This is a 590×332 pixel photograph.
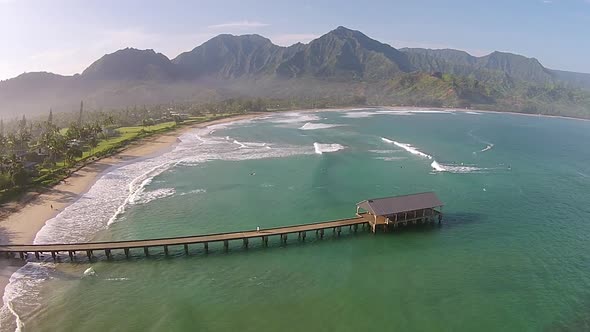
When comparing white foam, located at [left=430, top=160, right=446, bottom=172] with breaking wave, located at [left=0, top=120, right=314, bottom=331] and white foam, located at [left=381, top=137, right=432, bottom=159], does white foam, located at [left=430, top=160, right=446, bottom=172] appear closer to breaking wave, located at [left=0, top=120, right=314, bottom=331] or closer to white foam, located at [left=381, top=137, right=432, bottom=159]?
white foam, located at [left=381, top=137, right=432, bottom=159]

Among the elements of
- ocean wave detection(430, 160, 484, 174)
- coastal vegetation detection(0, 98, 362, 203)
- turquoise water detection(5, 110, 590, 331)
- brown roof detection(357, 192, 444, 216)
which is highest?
coastal vegetation detection(0, 98, 362, 203)

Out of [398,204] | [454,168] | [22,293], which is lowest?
[22,293]

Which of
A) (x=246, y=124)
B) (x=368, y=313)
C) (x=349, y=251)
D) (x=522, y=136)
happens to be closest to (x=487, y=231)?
(x=349, y=251)

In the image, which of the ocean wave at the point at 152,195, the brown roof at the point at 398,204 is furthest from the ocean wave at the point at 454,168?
the ocean wave at the point at 152,195

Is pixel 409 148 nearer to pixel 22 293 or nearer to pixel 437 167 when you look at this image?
pixel 437 167

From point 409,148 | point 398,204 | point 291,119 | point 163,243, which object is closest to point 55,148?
point 163,243

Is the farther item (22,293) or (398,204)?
(398,204)

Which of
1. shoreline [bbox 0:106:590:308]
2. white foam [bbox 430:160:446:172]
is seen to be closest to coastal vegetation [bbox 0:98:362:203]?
shoreline [bbox 0:106:590:308]
